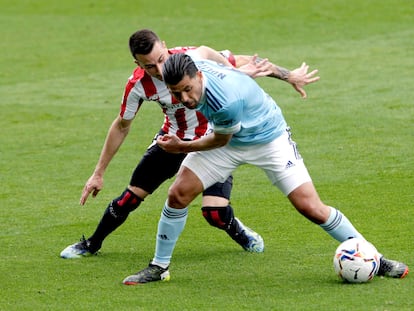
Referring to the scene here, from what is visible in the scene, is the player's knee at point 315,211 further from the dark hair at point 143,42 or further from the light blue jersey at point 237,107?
the dark hair at point 143,42

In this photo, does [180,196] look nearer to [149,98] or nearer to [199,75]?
[199,75]

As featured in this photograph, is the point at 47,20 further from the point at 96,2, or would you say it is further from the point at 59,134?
the point at 59,134

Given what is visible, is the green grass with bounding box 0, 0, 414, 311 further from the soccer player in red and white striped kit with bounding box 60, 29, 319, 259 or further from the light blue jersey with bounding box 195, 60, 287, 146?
the light blue jersey with bounding box 195, 60, 287, 146

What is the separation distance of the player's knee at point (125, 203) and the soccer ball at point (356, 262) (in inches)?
86.4

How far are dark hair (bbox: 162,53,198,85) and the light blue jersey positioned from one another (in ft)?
0.60

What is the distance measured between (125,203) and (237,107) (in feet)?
7.21

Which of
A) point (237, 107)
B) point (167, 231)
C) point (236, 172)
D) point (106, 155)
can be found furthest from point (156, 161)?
point (236, 172)

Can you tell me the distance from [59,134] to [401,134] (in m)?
4.94

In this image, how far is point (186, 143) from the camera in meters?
8.17

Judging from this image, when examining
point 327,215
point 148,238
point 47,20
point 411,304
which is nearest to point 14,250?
point 148,238

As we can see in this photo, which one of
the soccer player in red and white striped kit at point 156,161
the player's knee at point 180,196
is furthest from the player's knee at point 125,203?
the player's knee at point 180,196

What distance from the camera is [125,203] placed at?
9.70 m

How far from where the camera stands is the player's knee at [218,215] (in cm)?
940

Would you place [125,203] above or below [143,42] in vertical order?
below
